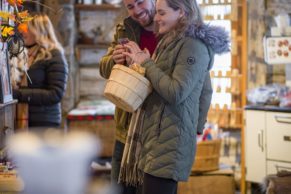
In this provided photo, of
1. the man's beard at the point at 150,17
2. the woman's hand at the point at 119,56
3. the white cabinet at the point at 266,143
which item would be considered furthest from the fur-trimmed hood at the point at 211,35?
the white cabinet at the point at 266,143

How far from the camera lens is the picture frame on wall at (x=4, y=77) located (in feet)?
7.39

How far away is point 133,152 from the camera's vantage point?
6.62 ft

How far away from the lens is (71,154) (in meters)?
1.01

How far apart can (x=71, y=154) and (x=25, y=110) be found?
6.38 feet

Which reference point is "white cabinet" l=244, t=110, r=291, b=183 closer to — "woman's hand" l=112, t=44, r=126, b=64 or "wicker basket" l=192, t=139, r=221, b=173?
"wicker basket" l=192, t=139, r=221, b=173

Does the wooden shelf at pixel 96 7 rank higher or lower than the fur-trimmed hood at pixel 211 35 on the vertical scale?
higher

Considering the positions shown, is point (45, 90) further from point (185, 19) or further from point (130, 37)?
point (185, 19)

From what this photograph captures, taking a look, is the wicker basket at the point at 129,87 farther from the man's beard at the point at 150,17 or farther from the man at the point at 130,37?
the man's beard at the point at 150,17

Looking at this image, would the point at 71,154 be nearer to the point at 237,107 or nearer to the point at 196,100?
the point at 196,100

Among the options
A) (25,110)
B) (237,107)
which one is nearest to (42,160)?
(25,110)

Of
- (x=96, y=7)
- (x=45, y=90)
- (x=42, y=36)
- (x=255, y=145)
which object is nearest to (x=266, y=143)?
(x=255, y=145)

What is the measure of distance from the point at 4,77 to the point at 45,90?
2.55 ft

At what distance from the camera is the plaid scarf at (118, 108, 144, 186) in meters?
1.99

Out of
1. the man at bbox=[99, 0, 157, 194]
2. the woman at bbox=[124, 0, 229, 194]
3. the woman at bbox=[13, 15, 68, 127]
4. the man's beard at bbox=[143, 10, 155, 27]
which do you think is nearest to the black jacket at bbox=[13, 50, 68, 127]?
the woman at bbox=[13, 15, 68, 127]
